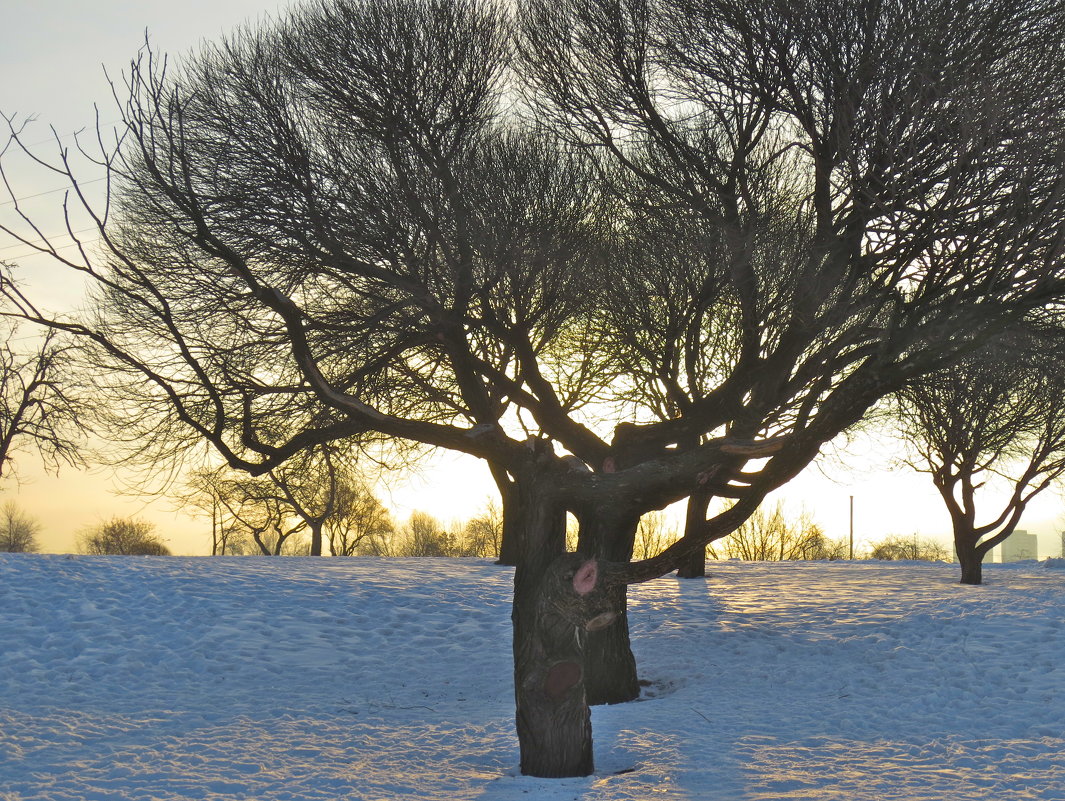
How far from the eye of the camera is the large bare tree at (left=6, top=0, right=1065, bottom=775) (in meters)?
8.27

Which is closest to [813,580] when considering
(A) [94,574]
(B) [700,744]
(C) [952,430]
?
(C) [952,430]

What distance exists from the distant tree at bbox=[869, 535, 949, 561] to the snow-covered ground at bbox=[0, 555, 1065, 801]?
119 ft

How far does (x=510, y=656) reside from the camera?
1352 cm

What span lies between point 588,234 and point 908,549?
48452 mm

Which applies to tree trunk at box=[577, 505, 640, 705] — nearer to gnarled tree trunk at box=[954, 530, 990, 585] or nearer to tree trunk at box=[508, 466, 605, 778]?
tree trunk at box=[508, 466, 605, 778]

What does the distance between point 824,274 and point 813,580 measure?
490 inches

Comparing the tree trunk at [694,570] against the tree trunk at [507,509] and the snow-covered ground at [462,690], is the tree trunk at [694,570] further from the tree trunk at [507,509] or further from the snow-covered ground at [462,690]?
the tree trunk at [507,509]

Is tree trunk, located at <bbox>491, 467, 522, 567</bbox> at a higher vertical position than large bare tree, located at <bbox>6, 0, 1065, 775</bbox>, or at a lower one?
lower

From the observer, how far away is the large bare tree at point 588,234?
8.27 meters

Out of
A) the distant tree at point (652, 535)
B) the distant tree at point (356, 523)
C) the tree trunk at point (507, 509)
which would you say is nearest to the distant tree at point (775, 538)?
the distant tree at point (652, 535)

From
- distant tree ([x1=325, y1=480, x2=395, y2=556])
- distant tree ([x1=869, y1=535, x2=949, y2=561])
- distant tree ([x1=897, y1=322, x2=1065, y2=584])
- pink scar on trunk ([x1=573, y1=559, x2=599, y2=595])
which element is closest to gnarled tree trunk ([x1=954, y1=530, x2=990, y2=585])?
distant tree ([x1=897, y1=322, x2=1065, y2=584])

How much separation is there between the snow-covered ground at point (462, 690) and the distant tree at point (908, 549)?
1423 inches

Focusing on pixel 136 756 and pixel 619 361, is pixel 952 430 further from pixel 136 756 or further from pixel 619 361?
pixel 136 756

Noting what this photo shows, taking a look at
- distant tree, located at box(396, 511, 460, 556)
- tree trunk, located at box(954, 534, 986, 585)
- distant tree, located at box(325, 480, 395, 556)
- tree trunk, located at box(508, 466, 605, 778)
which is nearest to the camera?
tree trunk, located at box(508, 466, 605, 778)
